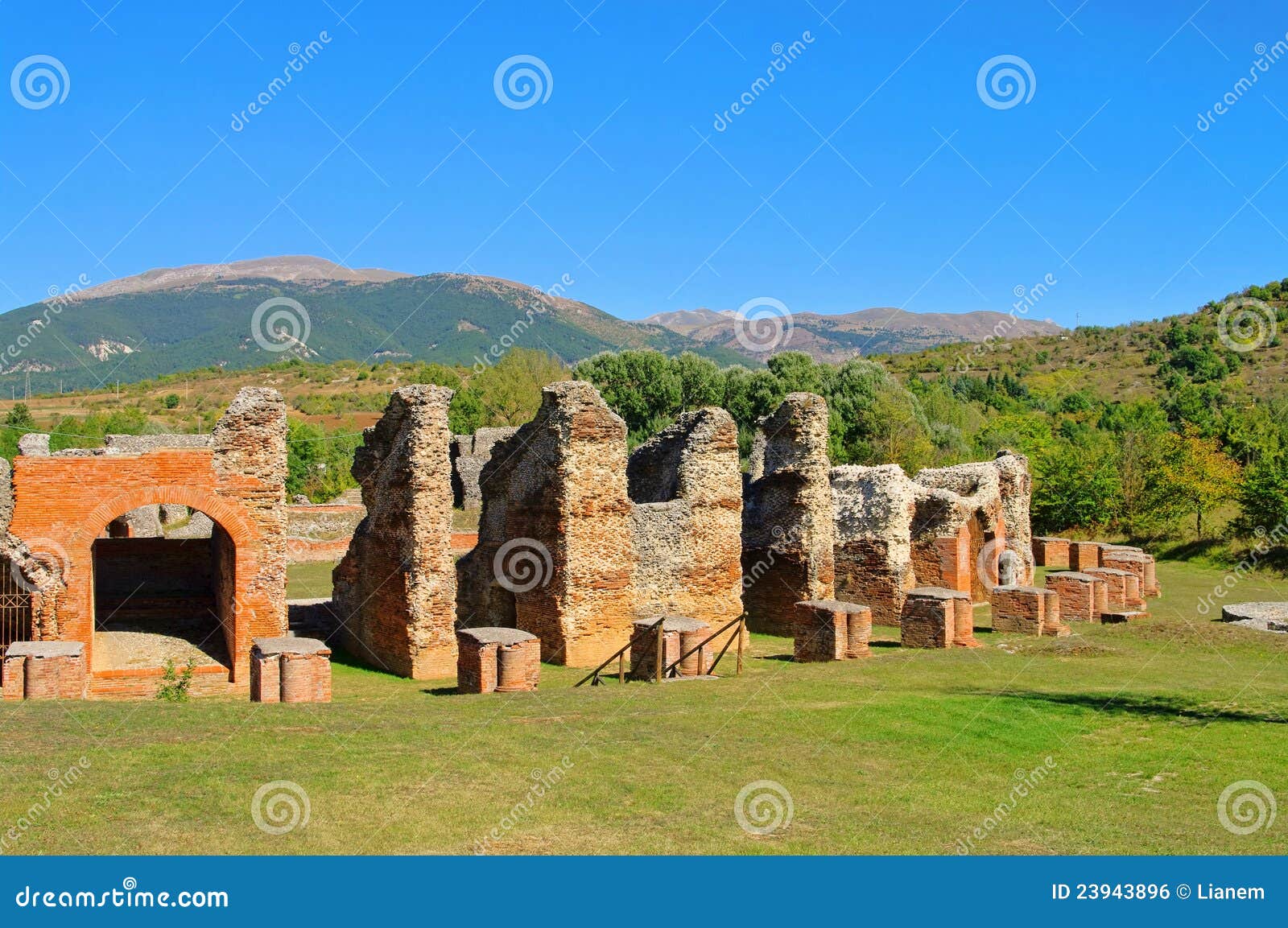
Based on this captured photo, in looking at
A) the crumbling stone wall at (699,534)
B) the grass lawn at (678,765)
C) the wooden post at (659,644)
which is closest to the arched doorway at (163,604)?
the grass lawn at (678,765)

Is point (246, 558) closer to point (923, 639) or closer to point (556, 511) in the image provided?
point (556, 511)

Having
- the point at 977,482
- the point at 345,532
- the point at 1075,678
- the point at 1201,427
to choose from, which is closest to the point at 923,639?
the point at 1075,678

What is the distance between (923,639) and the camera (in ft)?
67.5

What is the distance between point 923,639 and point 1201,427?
3462 cm

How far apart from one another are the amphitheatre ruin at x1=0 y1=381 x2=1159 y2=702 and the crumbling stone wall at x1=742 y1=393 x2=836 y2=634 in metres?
0.05

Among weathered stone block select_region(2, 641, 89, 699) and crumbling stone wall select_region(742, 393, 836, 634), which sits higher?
crumbling stone wall select_region(742, 393, 836, 634)
